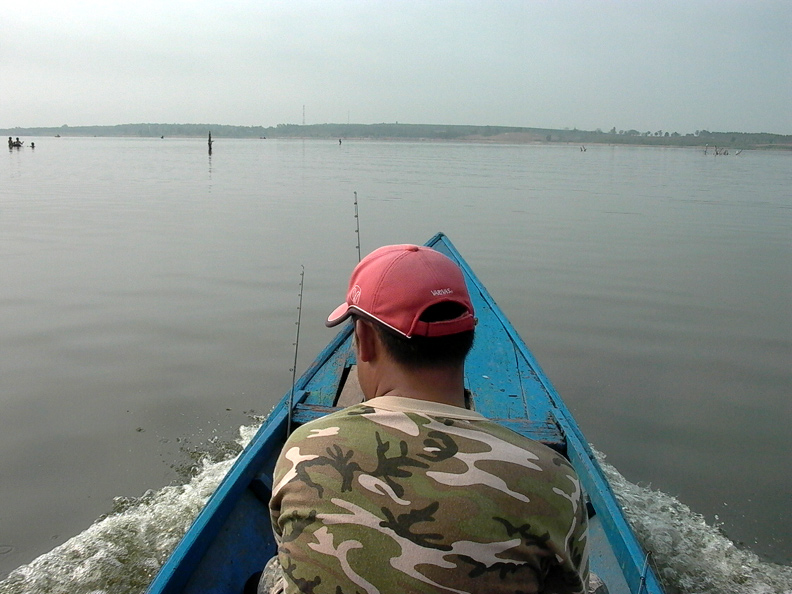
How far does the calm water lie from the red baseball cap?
3.08 m

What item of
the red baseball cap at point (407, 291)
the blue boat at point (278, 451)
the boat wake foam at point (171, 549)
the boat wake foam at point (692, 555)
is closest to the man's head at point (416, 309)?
the red baseball cap at point (407, 291)

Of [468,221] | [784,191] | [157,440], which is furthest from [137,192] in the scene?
[784,191]

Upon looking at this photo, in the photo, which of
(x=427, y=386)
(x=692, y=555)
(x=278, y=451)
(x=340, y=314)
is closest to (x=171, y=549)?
(x=278, y=451)

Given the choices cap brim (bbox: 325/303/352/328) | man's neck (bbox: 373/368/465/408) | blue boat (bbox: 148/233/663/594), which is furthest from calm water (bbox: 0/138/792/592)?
man's neck (bbox: 373/368/465/408)

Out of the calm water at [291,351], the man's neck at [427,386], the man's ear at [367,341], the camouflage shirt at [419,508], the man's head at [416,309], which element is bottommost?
the calm water at [291,351]

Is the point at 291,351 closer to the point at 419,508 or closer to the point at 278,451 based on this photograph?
the point at 278,451

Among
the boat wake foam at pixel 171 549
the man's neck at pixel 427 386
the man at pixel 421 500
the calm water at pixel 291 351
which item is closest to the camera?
the man at pixel 421 500

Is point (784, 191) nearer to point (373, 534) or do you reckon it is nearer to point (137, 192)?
point (137, 192)

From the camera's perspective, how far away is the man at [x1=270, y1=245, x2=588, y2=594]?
1320 mm

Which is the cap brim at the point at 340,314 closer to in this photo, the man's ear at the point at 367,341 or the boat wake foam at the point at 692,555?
the man's ear at the point at 367,341

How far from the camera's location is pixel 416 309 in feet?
5.03

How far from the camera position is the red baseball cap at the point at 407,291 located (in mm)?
1534

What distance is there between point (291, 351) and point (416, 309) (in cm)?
613

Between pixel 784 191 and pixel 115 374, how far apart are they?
27279mm
